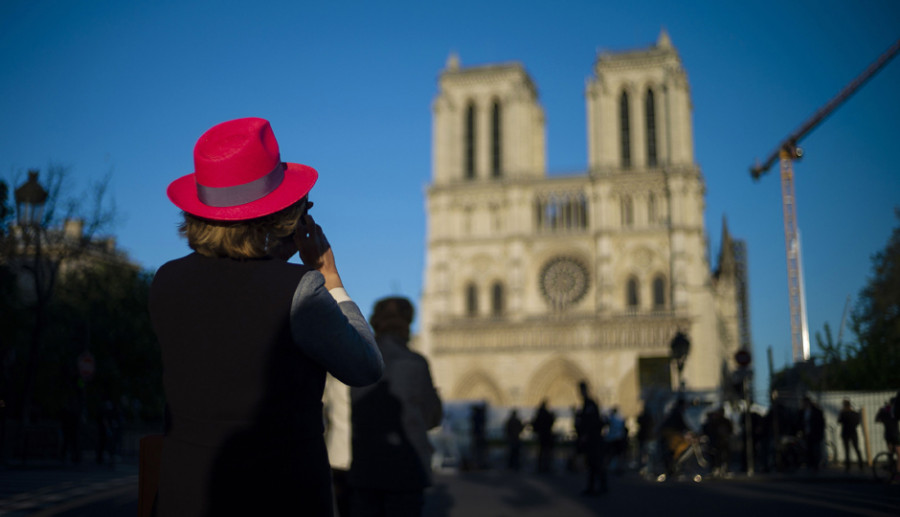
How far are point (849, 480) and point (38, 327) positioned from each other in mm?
13075

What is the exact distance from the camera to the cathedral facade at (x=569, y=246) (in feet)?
132

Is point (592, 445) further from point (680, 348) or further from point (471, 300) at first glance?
point (471, 300)

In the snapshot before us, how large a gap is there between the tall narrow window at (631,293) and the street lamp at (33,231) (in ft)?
96.4

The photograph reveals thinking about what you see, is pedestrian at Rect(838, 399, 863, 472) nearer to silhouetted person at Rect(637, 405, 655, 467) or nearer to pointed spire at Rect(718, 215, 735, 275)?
silhouetted person at Rect(637, 405, 655, 467)

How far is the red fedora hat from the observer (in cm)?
192

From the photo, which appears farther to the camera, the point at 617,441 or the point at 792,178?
the point at 792,178

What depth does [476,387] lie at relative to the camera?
42250 mm

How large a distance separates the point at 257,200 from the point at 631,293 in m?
41.0

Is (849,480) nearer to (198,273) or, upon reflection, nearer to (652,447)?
(652,447)

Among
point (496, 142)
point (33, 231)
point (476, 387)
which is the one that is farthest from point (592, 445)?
point (496, 142)

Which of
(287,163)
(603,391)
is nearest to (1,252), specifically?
(287,163)

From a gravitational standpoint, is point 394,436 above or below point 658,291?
below

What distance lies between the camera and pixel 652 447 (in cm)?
1769

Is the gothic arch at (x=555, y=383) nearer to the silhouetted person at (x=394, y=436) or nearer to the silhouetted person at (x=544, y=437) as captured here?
the silhouetted person at (x=544, y=437)
